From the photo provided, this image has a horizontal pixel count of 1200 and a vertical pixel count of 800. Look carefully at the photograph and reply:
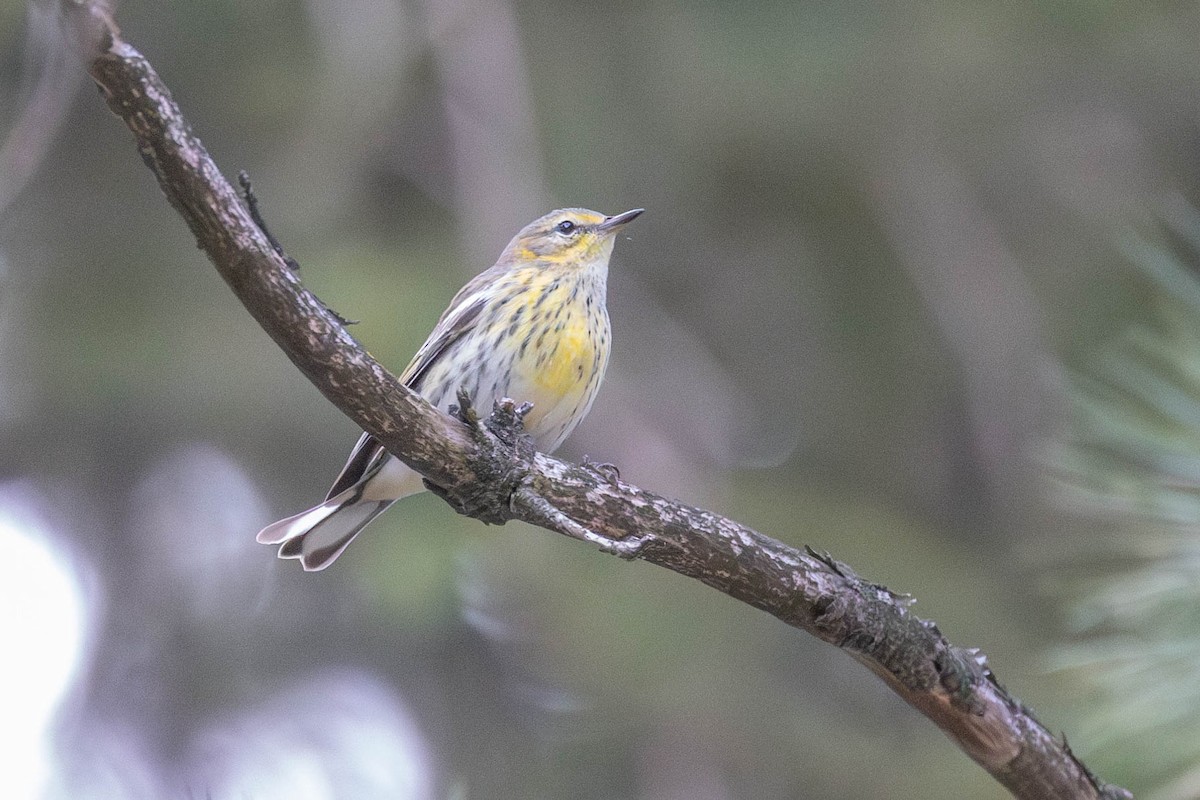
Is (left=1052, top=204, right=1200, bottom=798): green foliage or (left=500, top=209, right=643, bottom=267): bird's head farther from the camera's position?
(left=500, top=209, right=643, bottom=267): bird's head

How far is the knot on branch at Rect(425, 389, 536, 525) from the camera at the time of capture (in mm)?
2570

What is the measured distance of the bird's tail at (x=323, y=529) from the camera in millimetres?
4191

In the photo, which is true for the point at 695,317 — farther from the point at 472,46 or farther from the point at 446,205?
the point at 472,46

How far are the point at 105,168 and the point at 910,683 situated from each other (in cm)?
555

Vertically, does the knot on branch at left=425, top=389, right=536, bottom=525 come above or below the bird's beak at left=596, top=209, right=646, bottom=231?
below

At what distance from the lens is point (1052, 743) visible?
2600mm

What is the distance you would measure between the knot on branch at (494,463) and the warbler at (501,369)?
4.32 feet

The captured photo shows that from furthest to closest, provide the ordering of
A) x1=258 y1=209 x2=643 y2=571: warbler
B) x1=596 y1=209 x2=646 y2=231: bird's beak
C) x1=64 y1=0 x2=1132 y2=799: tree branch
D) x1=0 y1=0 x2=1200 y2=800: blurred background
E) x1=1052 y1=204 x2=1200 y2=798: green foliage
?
1. x1=0 y1=0 x2=1200 y2=800: blurred background
2. x1=596 y1=209 x2=646 y2=231: bird's beak
3. x1=258 y1=209 x2=643 y2=571: warbler
4. x1=64 y1=0 x2=1132 y2=799: tree branch
5. x1=1052 y1=204 x2=1200 y2=798: green foliage

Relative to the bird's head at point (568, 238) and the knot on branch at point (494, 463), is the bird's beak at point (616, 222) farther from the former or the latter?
the knot on branch at point (494, 463)

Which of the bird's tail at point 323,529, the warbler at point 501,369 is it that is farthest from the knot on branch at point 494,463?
the bird's tail at point 323,529

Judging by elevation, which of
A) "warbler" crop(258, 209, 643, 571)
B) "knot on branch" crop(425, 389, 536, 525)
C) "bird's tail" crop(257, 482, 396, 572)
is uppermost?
"warbler" crop(258, 209, 643, 571)

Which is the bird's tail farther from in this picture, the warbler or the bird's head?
the bird's head

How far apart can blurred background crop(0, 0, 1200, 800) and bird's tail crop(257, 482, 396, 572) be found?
1110 millimetres

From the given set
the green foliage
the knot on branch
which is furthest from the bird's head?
the green foliage
